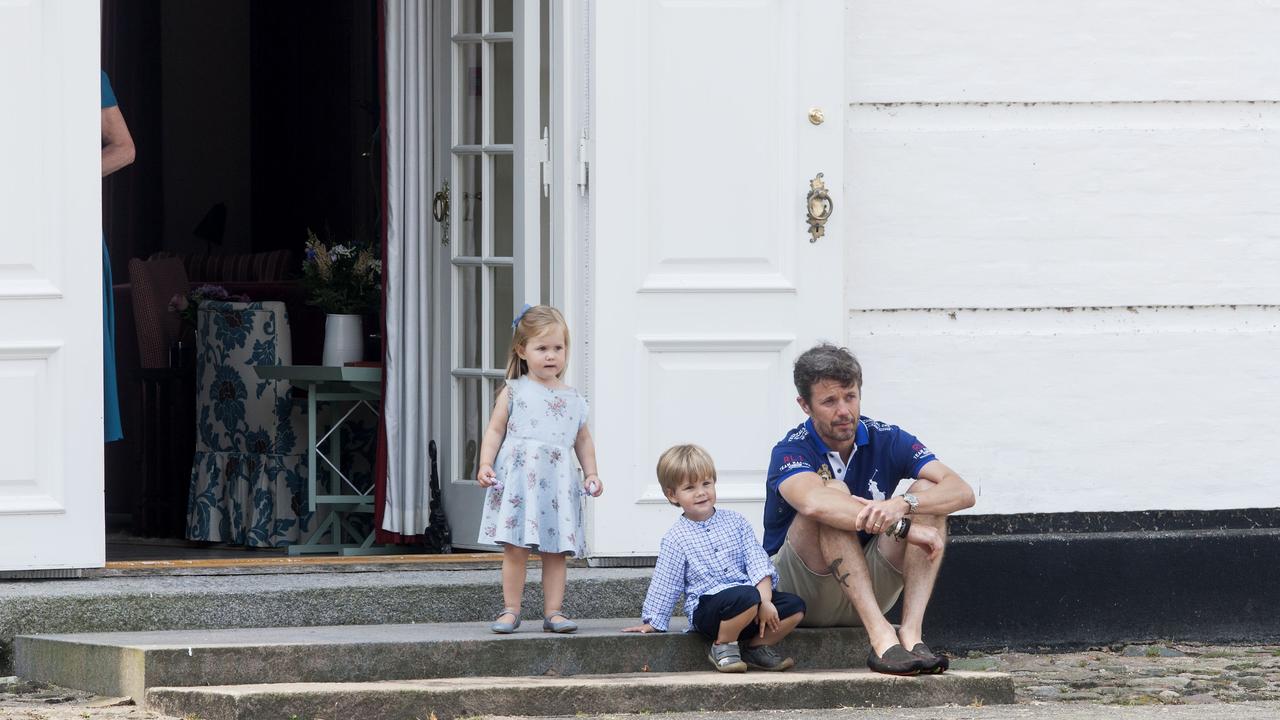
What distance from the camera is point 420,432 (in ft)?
21.6

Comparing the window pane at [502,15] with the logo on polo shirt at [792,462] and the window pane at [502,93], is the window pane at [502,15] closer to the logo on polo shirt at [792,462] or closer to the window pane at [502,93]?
the window pane at [502,93]

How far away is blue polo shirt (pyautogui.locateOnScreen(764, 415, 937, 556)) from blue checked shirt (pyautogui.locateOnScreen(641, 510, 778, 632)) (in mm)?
167

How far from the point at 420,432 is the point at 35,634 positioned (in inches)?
66.9

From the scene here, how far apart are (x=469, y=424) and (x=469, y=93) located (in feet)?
3.55

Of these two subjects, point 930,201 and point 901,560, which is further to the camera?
point 930,201

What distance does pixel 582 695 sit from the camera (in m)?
4.69

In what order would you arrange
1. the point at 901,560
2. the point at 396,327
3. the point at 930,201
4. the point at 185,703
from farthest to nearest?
1. the point at 396,327
2. the point at 930,201
3. the point at 901,560
4. the point at 185,703

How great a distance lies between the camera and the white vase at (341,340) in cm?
712

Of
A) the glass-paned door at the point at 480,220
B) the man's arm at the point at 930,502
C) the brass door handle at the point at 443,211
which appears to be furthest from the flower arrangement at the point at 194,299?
the man's arm at the point at 930,502

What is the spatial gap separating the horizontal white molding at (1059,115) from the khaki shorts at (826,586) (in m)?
1.40

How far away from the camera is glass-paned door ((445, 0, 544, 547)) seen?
6207mm

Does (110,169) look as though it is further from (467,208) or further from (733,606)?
(733,606)

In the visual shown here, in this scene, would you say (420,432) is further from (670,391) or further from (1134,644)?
(1134,644)

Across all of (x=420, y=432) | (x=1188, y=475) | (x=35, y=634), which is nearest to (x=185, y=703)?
(x=35, y=634)
